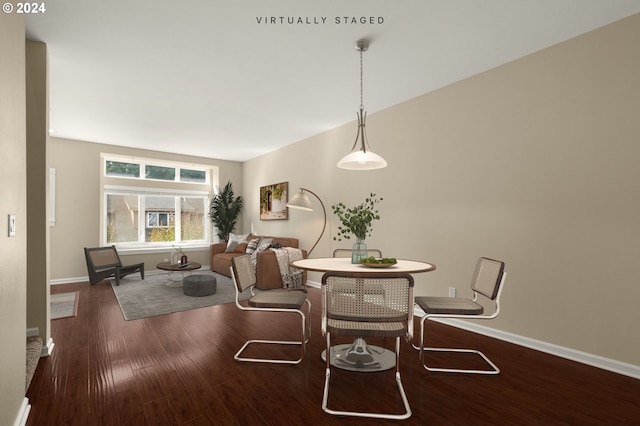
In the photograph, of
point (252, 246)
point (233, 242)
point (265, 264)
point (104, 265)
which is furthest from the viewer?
point (233, 242)

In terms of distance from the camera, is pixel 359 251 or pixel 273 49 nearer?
pixel 359 251

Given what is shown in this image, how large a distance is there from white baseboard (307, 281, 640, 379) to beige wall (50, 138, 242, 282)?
6.52 meters

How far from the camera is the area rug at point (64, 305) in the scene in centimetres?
383

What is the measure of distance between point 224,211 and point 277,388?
5.89m

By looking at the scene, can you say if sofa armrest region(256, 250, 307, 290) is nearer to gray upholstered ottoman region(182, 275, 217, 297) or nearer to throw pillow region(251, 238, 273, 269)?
throw pillow region(251, 238, 273, 269)

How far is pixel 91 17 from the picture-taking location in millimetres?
A: 2453

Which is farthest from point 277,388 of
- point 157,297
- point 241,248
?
point 241,248

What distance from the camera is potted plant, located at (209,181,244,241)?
296 inches

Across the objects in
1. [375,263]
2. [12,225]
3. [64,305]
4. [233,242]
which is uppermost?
[12,225]

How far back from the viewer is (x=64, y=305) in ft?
14.0

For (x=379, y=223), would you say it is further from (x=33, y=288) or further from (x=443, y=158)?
(x=33, y=288)

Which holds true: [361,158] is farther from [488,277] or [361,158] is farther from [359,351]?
[359,351]

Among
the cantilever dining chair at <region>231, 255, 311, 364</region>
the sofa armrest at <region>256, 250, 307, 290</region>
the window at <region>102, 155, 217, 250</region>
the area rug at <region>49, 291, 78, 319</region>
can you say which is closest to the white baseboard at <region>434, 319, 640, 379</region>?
the cantilever dining chair at <region>231, 255, 311, 364</region>

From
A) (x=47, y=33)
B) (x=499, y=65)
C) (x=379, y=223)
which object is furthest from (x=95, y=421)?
(x=499, y=65)
